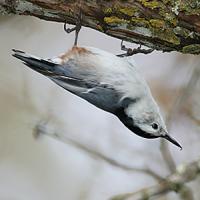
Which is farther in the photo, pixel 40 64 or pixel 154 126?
pixel 154 126

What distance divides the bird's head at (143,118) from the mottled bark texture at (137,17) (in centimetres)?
46

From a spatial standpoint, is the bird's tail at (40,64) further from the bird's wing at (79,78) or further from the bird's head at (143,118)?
the bird's head at (143,118)

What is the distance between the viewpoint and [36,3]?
83.8 inches

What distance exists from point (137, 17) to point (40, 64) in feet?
1.86

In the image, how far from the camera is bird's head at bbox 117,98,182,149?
8.48ft

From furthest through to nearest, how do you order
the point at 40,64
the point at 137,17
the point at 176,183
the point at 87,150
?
the point at 87,150 < the point at 176,183 < the point at 40,64 < the point at 137,17

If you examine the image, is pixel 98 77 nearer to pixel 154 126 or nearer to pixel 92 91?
pixel 92 91

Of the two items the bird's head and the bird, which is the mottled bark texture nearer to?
the bird

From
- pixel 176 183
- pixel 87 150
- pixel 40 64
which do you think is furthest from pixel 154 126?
pixel 87 150

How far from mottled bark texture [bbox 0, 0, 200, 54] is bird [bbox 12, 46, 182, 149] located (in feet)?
1.08

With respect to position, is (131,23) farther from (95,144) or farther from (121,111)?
(95,144)

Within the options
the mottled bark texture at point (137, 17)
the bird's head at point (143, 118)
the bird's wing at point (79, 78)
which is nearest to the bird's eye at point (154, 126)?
the bird's head at point (143, 118)

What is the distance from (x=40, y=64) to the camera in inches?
97.3

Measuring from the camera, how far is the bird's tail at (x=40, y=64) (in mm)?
2479
